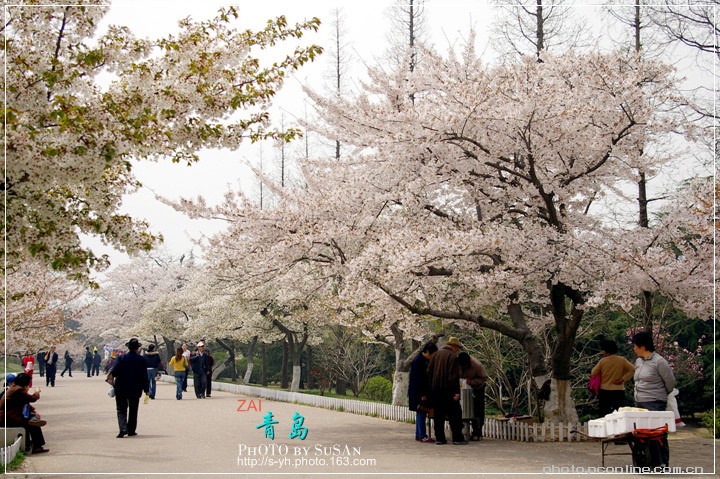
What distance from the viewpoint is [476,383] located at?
1088 cm

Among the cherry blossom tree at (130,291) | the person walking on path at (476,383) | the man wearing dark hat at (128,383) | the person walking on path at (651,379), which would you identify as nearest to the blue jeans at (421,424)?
the person walking on path at (476,383)

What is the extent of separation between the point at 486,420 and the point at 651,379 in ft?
14.2

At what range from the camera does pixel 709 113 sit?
13672 millimetres

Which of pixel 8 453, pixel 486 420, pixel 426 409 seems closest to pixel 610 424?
pixel 426 409

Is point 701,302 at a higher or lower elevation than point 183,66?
lower

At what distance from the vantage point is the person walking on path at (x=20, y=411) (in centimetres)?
888

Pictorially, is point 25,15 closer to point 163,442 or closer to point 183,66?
point 183,66

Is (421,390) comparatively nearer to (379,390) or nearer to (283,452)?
(283,452)

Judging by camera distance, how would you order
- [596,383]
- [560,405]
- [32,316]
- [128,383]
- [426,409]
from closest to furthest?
1. [596,383]
2. [426,409]
3. [128,383]
4. [560,405]
5. [32,316]

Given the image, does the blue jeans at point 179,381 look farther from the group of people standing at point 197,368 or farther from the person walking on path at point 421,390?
the person walking on path at point 421,390

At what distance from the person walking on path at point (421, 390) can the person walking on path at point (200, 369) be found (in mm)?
10806

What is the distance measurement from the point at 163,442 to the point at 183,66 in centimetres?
630

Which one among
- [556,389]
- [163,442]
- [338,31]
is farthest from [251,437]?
[338,31]

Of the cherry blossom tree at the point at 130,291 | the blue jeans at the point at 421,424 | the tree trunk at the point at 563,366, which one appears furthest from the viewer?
the cherry blossom tree at the point at 130,291
